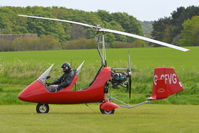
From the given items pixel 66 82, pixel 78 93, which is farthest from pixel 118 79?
pixel 66 82

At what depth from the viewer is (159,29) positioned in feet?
341

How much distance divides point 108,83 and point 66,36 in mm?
77118

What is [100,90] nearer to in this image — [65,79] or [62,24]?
[65,79]

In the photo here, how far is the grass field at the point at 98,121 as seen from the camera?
48.5 ft

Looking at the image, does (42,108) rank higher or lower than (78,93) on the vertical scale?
lower

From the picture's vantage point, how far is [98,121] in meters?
16.6

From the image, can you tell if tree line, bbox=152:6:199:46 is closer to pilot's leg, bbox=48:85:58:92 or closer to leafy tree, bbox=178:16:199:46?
leafy tree, bbox=178:16:199:46

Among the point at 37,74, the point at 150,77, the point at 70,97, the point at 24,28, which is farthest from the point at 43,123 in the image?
the point at 24,28

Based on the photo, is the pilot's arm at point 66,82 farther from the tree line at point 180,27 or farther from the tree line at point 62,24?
the tree line at point 180,27

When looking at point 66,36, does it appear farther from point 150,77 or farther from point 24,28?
point 150,77

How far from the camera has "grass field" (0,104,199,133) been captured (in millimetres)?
14789

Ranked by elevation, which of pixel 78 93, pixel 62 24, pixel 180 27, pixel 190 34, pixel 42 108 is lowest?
pixel 190 34

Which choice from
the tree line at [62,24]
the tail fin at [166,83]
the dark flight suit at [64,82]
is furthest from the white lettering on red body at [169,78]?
the tree line at [62,24]

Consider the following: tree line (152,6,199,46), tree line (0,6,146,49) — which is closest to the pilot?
tree line (0,6,146,49)
